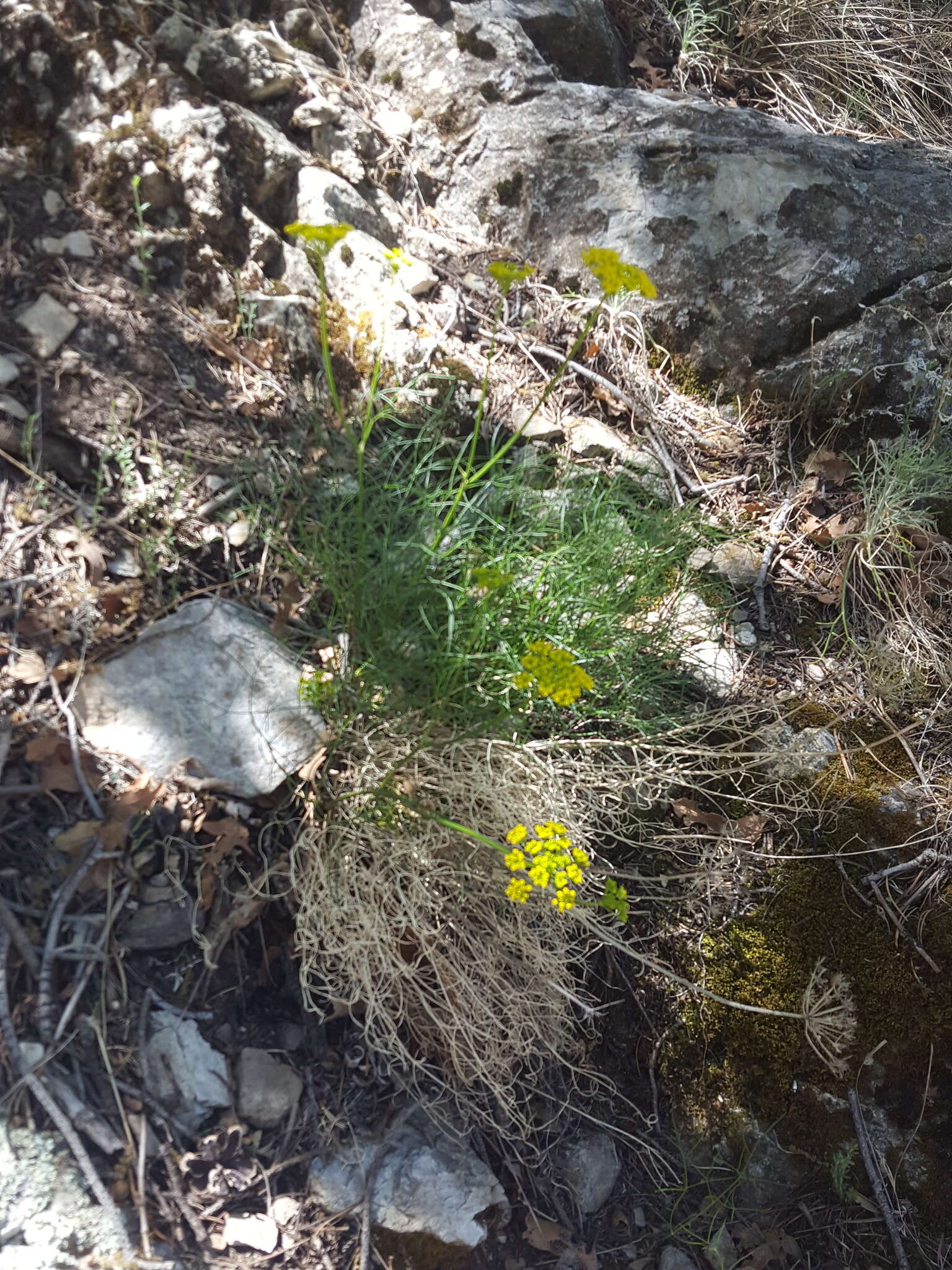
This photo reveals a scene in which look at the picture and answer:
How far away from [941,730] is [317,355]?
2.09m

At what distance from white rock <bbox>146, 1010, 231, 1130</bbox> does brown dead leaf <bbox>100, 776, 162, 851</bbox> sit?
0.36 m

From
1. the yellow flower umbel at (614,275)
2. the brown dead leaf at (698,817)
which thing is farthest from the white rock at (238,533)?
the brown dead leaf at (698,817)

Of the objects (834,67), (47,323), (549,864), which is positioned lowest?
(549,864)

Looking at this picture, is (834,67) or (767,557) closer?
(767,557)

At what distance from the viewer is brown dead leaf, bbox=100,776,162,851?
1758 mm

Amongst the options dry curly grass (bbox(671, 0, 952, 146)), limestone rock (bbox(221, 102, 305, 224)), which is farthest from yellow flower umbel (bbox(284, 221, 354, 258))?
dry curly grass (bbox(671, 0, 952, 146))

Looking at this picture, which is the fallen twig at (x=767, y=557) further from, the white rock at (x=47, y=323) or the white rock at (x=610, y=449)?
the white rock at (x=47, y=323)

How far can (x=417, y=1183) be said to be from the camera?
181 cm

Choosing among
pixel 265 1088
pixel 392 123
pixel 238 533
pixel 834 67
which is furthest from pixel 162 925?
pixel 834 67

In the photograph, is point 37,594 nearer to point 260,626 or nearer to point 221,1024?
point 260,626

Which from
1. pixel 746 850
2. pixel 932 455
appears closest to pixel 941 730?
pixel 746 850

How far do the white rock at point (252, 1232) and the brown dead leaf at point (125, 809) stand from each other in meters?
0.77

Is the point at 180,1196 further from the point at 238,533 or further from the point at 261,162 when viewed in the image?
the point at 261,162

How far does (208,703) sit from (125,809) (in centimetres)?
32
